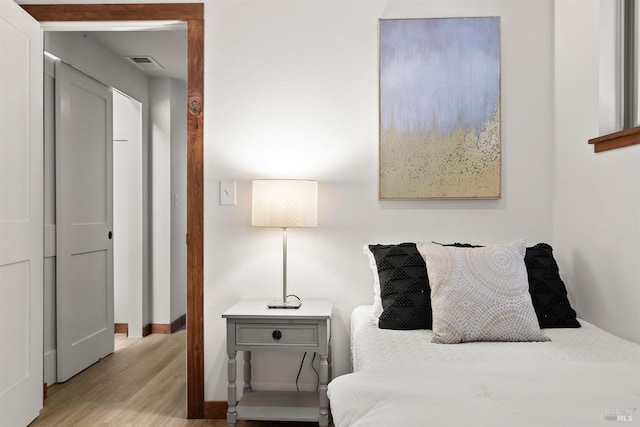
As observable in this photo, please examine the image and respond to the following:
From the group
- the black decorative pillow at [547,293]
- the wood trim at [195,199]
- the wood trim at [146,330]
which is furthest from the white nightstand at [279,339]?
the wood trim at [146,330]

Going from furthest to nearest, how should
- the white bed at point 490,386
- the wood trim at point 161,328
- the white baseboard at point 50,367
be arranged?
the wood trim at point 161,328, the white baseboard at point 50,367, the white bed at point 490,386

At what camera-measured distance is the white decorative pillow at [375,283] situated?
2666 mm

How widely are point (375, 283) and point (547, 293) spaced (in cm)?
80

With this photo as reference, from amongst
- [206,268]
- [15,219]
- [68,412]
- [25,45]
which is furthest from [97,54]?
[68,412]

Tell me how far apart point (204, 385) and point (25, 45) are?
79.7 inches

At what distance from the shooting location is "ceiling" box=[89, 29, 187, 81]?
4117mm

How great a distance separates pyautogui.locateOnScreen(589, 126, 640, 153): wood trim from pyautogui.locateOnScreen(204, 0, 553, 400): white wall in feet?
1.64

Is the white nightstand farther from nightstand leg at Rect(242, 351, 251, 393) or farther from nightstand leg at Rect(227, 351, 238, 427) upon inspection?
nightstand leg at Rect(242, 351, 251, 393)

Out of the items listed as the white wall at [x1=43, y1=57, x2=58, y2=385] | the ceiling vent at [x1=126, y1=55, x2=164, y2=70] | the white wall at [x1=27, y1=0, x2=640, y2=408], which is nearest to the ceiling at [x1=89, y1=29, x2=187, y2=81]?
the ceiling vent at [x1=126, y1=55, x2=164, y2=70]

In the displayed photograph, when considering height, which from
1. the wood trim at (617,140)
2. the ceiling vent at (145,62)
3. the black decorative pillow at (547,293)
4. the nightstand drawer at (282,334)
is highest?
the ceiling vent at (145,62)

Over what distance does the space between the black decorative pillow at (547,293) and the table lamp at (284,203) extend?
1.07 metres

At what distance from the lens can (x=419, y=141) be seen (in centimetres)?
302

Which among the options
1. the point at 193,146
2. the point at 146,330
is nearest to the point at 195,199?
the point at 193,146

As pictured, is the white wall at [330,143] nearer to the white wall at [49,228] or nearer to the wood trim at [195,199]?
the wood trim at [195,199]
